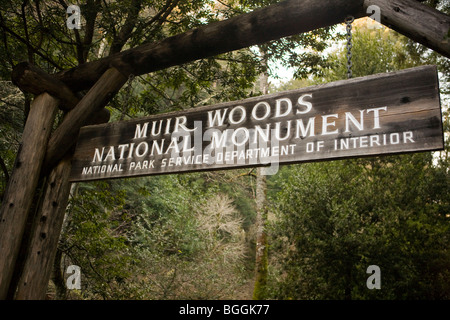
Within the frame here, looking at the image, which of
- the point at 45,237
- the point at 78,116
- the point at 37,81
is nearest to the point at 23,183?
the point at 45,237

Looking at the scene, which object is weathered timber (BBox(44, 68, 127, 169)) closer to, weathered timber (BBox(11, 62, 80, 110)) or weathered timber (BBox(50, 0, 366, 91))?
weathered timber (BBox(50, 0, 366, 91))

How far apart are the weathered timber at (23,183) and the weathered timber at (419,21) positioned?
105 inches

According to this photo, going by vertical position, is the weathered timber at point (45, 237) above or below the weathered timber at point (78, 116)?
below

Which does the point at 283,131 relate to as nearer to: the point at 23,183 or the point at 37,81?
the point at 23,183

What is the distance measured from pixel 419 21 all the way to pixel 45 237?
2.88m

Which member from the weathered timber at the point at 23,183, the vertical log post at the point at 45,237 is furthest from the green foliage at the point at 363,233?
the weathered timber at the point at 23,183

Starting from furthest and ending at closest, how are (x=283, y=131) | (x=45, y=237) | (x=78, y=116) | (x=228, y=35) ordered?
(x=78, y=116)
(x=45, y=237)
(x=228, y=35)
(x=283, y=131)

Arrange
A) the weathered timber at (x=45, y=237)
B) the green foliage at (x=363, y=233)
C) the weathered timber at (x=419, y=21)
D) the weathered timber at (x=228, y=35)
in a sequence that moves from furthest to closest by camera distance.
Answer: the green foliage at (x=363, y=233) < the weathered timber at (x=45, y=237) < the weathered timber at (x=228, y=35) < the weathered timber at (x=419, y=21)

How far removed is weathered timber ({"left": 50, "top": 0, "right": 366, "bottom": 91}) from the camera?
2074 mm

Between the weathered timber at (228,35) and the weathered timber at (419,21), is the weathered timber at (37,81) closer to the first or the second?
the weathered timber at (228,35)

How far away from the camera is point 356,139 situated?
5.47 feet

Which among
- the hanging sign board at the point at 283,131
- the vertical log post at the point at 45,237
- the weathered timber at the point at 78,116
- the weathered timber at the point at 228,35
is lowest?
the vertical log post at the point at 45,237

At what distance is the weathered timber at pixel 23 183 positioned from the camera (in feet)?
8.29

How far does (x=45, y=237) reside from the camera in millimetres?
2611
